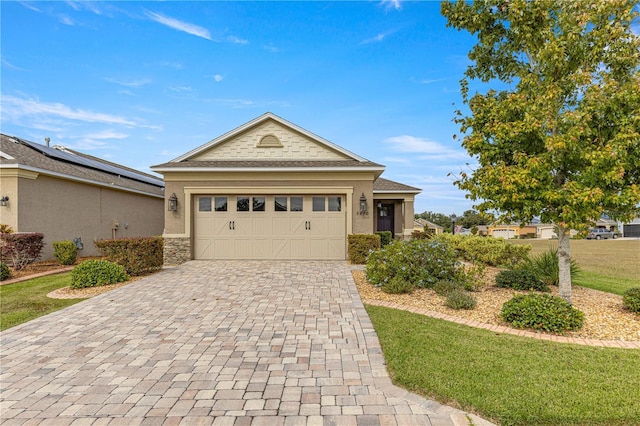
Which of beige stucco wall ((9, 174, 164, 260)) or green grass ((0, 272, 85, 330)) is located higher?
beige stucco wall ((9, 174, 164, 260))

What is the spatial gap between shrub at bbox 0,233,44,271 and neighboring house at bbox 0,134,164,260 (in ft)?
4.53

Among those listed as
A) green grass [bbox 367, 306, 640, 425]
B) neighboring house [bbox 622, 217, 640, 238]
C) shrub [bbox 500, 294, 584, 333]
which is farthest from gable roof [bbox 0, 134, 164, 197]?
neighboring house [bbox 622, 217, 640, 238]

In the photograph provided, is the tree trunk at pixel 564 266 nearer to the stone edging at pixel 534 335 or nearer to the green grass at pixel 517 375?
the stone edging at pixel 534 335

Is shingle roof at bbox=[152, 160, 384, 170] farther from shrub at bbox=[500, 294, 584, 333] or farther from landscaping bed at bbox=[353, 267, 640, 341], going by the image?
shrub at bbox=[500, 294, 584, 333]

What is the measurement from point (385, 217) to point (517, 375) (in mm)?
15763

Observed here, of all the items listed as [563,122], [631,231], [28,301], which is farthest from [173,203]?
[631,231]

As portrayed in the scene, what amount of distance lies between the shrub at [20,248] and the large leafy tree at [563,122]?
40.1ft

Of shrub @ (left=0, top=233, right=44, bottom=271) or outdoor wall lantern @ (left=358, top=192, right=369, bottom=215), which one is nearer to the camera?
shrub @ (left=0, top=233, right=44, bottom=271)

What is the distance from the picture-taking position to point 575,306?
5.80 meters

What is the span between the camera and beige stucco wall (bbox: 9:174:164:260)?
1048 cm

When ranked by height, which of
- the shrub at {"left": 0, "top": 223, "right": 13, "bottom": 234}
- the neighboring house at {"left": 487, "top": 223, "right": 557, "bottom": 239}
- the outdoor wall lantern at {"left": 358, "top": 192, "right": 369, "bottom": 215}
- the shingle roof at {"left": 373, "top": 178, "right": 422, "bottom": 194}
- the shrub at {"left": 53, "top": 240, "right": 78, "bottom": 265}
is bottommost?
the neighboring house at {"left": 487, "top": 223, "right": 557, "bottom": 239}

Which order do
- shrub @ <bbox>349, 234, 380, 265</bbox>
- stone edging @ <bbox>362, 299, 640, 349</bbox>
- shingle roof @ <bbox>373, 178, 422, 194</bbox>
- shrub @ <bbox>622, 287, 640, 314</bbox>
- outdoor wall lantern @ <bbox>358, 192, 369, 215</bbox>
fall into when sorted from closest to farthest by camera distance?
stone edging @ <bbox>362, 299, 640, 349</bbox>
shrub @ <bbox>622, 287, 640, 314</bbox>
shrub @ <bbox>349, 234, 380, 265</bbox>
outdoor wall lantern @ <bbox>358, 192, 369, 215</bbox>
shingle roof @ <bbox>373, 178, 422, 194</bbox>

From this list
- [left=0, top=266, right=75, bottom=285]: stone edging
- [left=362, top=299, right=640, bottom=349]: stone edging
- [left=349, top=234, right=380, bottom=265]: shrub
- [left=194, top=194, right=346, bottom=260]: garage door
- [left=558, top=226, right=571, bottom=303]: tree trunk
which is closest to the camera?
[left=362, top=299, right=640, bottom=349]: stone edging

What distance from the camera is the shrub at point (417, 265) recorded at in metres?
7.28
